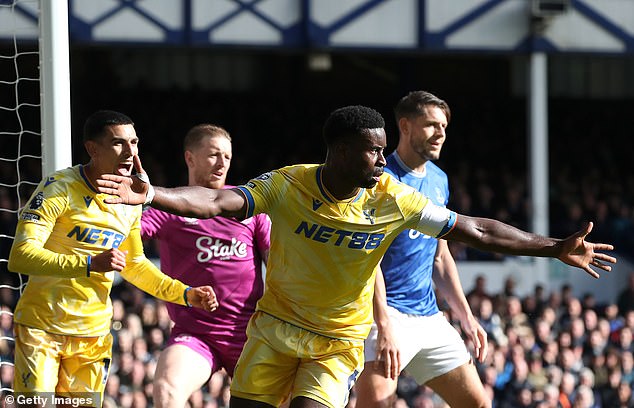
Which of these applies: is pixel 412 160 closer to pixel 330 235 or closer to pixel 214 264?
pixel 214 264

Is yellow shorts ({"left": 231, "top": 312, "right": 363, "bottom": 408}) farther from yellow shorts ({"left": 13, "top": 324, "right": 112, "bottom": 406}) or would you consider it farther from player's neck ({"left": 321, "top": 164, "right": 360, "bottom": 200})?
yellow shorts ({"left": 13, "top": 324, "right": 112, "bottom": 406})

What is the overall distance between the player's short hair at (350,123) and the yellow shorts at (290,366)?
0.96 m

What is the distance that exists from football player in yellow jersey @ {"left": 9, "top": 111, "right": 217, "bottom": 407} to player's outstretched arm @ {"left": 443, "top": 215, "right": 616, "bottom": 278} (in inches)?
58.3

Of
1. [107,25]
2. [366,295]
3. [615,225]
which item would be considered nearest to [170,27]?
[107,25]

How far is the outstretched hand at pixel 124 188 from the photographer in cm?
480

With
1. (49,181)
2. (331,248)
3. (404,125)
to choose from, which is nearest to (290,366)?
(331,248)

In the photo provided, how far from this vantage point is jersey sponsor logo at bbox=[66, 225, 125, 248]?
5992 millimetres

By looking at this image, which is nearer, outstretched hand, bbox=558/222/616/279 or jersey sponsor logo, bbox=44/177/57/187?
outstretched hand, bbox=558/222/616/279

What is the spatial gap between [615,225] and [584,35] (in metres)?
2.99

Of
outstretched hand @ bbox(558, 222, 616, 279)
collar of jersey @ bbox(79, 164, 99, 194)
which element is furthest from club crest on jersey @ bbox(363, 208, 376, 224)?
collar of jersey @ bbox(79, 164, 99, 194)

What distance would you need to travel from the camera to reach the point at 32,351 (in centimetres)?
599

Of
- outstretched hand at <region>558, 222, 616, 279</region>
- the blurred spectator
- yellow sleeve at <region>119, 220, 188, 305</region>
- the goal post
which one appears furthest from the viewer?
the blurred spectator

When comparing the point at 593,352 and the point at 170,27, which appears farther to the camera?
the point at 170,27

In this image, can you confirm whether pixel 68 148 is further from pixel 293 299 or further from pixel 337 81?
pixel 337 81
